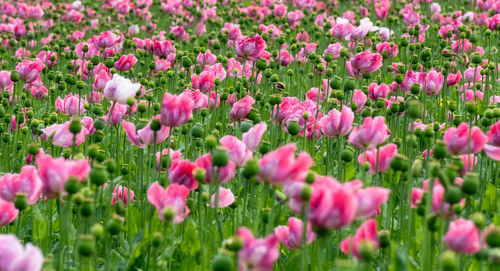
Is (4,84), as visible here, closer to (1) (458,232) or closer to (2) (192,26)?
(1) (458,232)

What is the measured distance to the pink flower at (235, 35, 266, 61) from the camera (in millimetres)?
4004

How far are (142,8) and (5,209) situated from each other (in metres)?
6.83

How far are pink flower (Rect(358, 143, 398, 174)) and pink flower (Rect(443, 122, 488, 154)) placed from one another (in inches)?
8.2

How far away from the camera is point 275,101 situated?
312 cm

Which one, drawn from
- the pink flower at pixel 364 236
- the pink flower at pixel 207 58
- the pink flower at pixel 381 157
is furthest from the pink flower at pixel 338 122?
the pink flower at pixel 207 58

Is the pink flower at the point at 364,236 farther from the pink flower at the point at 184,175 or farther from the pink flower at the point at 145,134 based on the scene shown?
the pink flower at the point at 145,134

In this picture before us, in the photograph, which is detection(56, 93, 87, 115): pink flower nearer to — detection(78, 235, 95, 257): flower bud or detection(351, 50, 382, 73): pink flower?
detection(351, 50, 382, 73): pink flower

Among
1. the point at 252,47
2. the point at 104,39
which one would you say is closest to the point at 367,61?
the point at 252,47

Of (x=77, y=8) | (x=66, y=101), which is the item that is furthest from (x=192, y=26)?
(x=66, y=101)

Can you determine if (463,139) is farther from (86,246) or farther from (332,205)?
(86,246)

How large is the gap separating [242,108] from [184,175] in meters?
1.13

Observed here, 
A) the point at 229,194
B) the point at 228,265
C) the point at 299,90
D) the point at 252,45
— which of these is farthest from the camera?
the point at 299,90

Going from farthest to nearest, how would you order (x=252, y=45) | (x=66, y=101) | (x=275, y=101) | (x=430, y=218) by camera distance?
1. (x=252, y=45)
2. (x=66, y=101)
3. (x=275, y=101)
4. (x=430, y=218)

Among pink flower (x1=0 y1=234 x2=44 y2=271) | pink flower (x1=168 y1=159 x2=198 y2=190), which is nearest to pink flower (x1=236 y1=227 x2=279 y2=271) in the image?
pink flower (x1=0 y1=234 x2=44 y2=271)
